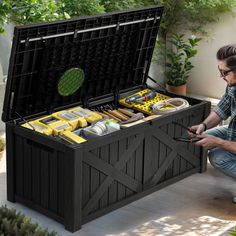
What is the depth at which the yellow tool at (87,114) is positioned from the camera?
18.1 ft

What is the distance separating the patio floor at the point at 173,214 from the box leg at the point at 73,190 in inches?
3.3

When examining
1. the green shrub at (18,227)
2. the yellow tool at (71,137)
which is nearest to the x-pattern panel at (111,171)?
the yellow tool at (71,137)

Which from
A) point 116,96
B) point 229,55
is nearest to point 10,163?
point 116,96

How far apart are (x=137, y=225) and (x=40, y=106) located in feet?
4.07

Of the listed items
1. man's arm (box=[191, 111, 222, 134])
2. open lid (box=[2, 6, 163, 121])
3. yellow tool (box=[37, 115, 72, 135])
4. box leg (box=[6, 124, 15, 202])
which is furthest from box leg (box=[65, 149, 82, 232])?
man's arm (box=[191, 111, 222, 134])

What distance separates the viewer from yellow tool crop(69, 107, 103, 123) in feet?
18.1

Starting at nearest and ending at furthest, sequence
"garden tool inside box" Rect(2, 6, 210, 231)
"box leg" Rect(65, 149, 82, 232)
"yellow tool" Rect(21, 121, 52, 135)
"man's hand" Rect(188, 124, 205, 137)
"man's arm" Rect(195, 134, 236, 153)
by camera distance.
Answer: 1. "box leg" Rect(65, 149, 82, 232)
2. "garden tool inside box" Rect(2, 6, 210, 231)
3. "yellow tool" Rect(21, 121, 52, 135)
4. "man's arm" Rect(195, 134, 236, 153)
5. "man's hand" Rect(188, 124, 205, 137)

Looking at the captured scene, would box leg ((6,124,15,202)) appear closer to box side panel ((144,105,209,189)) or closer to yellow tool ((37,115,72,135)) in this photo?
yellow tool ((37,115,72,135))

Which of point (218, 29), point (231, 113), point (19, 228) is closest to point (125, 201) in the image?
point (231, 113)

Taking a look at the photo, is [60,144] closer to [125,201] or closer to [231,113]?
[125,201]

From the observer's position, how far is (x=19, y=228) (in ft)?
10.8

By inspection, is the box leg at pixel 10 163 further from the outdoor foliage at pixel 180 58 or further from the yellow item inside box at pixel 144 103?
the outdoor foliage at pixel 180 58

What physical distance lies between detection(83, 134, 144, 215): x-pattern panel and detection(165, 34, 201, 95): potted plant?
251 cm

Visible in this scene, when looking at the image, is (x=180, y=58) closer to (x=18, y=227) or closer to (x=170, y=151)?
(x=170, y=151)
